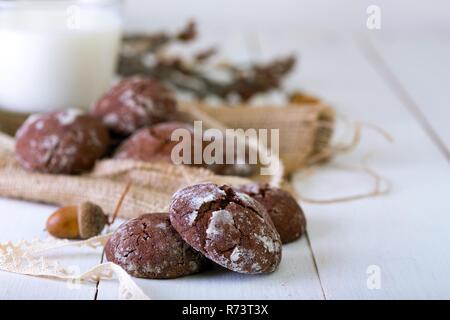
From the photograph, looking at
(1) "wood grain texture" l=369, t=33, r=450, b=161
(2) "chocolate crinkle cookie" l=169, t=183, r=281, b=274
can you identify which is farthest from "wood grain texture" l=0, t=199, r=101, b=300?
(1) "wood grain texture" l=369, t=33, r=450, b=161

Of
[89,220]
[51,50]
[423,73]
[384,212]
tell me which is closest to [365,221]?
[384,212]

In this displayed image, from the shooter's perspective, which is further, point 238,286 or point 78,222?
point 78,222

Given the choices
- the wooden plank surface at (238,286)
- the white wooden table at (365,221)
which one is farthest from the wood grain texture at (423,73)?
the wooden plank surface at (238,286)

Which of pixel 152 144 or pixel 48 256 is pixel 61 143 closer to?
pixel 152 144

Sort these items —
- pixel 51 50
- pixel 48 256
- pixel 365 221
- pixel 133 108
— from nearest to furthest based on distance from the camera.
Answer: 1. pixel 48 256
2. pixel 365 221
3. pixel 133 108
4. pixel 51 50

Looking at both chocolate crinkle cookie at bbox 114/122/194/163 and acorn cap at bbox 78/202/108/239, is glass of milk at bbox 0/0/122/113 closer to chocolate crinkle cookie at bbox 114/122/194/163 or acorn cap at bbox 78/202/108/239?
chocolate crinkle cookie at bbox 114/122/194/163

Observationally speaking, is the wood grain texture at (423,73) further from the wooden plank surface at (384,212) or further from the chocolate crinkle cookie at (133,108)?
the chocolate crinkle cookie at (133,108)
